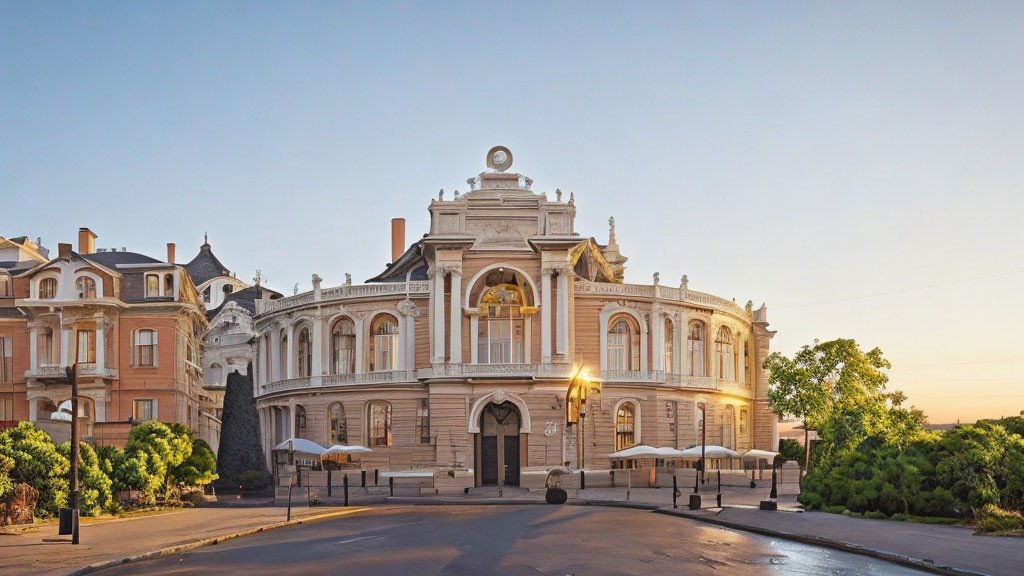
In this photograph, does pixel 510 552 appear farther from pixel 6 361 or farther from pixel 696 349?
pixel 696 349

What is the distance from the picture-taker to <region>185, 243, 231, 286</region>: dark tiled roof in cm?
12694

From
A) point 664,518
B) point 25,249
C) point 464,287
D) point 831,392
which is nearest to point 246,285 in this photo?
point 25,249

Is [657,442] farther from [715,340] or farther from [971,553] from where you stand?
[971,553]

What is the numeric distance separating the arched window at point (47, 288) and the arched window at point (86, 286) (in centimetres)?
142

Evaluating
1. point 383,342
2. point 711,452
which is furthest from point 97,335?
point 711,452

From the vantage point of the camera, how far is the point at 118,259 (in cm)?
7125

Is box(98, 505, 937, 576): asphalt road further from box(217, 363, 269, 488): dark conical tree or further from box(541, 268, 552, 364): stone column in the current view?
box(541, 268, 552, 364): stone column

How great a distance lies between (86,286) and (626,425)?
3205cm

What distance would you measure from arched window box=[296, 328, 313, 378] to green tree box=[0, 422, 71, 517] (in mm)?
36587

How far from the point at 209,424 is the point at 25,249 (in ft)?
70.2

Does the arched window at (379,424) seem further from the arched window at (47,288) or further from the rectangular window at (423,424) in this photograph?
the arched window at (47,288)

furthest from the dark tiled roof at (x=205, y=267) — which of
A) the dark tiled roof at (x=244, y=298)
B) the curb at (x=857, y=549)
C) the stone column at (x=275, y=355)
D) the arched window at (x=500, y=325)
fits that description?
the curb at (x=857, y=549)

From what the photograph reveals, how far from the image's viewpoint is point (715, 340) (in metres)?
75.4

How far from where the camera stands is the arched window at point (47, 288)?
6512 cm
